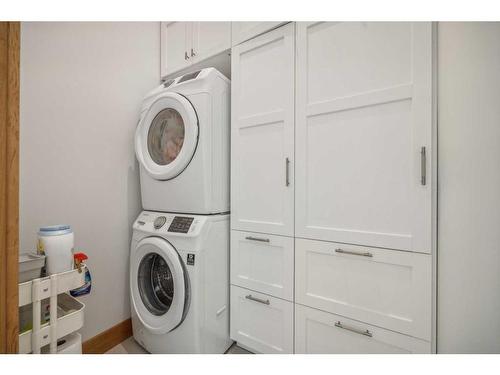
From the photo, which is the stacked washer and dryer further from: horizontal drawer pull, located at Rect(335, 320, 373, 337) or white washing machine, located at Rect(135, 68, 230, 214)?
horizontal drawer pull, located at Rect(335, 320, 373, 337)

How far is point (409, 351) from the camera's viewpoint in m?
1.02

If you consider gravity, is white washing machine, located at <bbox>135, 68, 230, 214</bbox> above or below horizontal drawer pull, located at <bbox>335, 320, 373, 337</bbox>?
above

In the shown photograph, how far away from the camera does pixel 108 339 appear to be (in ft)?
5.19

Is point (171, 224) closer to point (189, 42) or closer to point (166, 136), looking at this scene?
point (166, 136)

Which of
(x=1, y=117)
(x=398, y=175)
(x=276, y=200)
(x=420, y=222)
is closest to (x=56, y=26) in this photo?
(x=1, y=117)

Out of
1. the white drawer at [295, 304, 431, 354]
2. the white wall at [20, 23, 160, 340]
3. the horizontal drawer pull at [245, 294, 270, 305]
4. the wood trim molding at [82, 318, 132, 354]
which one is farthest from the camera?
the wood trim molding at [82, 318, 132, 354]

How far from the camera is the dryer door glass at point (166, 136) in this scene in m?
1.54

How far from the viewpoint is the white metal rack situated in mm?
945

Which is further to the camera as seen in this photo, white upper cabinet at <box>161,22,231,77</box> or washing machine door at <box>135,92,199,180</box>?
white upper cabinet at <box>161,22,231,77</box>

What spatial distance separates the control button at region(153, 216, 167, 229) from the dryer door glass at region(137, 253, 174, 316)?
0.19m

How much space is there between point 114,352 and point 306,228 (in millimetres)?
1464

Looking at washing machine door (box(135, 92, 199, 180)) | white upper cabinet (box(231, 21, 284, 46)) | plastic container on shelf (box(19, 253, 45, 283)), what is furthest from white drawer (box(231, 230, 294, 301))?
white upper cabinet (box(231, 21, 284, 46))

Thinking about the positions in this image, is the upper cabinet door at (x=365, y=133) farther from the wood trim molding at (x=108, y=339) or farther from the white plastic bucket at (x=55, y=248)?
the wood trim molding at (x=108, y=339)

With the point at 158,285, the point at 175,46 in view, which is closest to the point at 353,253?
the point at 158,285
